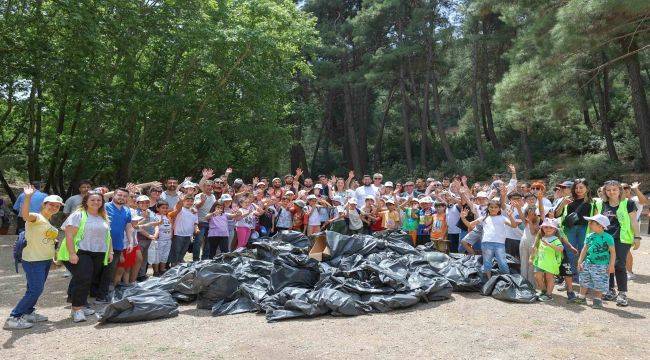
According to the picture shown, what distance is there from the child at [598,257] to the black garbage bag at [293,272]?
3219 millimetres

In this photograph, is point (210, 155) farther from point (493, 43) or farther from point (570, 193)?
point (493, 43)

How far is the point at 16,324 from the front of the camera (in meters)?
5.12

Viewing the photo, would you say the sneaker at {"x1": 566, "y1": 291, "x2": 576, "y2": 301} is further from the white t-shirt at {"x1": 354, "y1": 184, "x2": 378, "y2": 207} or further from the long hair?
the long hair

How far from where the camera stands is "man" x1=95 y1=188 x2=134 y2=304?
607 centimetres

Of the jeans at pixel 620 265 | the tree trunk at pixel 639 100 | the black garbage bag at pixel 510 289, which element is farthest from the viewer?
the tree trunk at pixel 639 100

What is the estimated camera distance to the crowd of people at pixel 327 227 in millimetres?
5434

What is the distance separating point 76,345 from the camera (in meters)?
4.66

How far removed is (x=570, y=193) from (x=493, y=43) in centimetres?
1976

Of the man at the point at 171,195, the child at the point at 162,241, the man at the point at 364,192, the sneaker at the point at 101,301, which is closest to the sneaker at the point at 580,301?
the man at the point at 364,192

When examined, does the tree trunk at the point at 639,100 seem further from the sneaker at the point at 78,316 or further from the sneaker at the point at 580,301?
the sneaker at the point at 78,316

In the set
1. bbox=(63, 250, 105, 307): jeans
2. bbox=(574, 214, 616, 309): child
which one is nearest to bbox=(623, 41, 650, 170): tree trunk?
bbox=(574, 214, 616, 309): child

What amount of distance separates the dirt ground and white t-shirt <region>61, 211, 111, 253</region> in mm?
820

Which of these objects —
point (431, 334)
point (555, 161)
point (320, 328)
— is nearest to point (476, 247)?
point (431, 334)

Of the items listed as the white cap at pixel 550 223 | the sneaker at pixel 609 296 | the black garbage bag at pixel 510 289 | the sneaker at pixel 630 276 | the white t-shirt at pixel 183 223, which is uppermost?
Result: the white t-shirt at pixel 183 223
